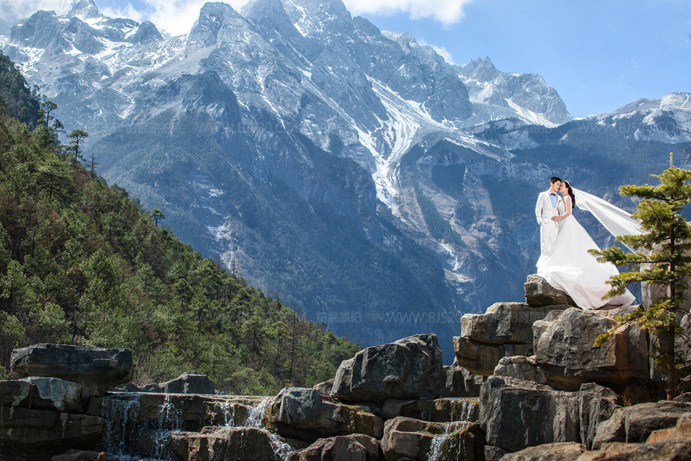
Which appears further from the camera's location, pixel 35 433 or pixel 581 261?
pixel 35 433

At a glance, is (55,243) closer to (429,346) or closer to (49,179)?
(49,179)

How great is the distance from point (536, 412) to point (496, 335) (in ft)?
20.7

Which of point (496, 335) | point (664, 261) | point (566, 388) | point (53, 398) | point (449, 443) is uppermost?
point (664, 261)

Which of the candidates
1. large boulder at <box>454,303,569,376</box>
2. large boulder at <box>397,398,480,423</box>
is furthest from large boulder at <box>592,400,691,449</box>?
large boulder at <box>397,398,480,423</box>

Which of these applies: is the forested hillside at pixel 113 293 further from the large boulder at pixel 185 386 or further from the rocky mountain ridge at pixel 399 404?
the rocky mountain ridge at pixel 399 404

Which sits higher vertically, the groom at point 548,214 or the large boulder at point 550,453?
the groom at point 548,214

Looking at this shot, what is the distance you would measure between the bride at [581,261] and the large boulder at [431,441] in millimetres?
7390

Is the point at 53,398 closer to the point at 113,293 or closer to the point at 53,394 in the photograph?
the point at 53,394

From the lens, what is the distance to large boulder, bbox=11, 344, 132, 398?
32.6 meters

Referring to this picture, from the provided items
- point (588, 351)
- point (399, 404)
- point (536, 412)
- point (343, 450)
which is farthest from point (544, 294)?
point (343, 450)

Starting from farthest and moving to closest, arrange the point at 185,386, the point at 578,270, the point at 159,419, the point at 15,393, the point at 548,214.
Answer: the point at 185,386 < the point at 159,419 < the point at 15,393 < the point at 548,214 < the point at 578,270

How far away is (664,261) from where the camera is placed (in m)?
22.2

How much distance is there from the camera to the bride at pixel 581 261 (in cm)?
2661

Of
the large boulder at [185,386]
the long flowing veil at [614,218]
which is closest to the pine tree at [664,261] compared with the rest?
the long flowing veil at [614,218]
